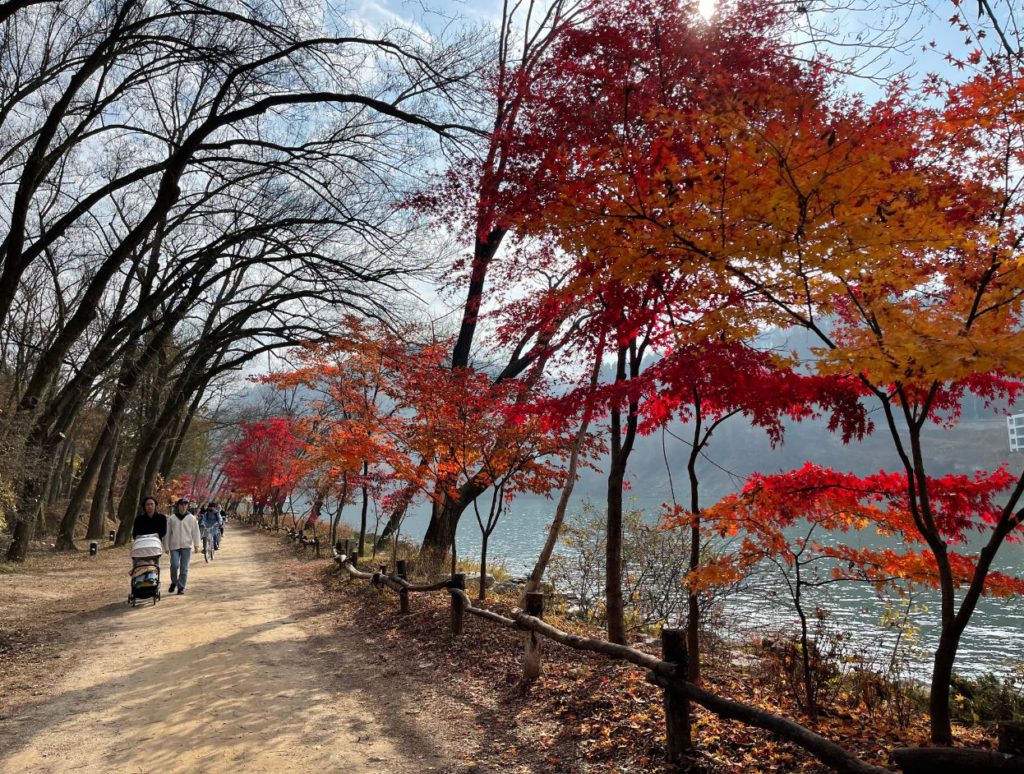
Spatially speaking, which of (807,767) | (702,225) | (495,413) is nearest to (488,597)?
(495,413)

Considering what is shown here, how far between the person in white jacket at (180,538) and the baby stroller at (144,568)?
0.77 m

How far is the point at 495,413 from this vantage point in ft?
31.9

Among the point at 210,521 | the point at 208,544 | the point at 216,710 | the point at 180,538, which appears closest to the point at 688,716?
the point at 216,710

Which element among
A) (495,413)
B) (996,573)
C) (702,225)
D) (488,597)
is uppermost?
(702,225)

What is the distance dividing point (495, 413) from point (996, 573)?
656cm

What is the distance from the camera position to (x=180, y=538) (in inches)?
446

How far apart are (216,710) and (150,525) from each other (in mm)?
6482

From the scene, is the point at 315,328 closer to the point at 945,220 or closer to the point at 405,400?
the point at 405,400

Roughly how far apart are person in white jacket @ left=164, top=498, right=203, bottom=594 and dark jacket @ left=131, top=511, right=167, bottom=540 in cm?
30

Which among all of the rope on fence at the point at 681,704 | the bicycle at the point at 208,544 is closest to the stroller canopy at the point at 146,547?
the rope on fence at the point at 681,704

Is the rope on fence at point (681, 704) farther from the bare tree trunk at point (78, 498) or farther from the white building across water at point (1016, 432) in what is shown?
the white building across water at point (1016, 432)

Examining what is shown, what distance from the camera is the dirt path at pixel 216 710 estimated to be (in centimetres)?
445

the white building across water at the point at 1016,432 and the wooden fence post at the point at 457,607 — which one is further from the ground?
the white building across water at the point at 1016,432

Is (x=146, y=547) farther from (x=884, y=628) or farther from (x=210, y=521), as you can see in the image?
(x=884, y=628)
